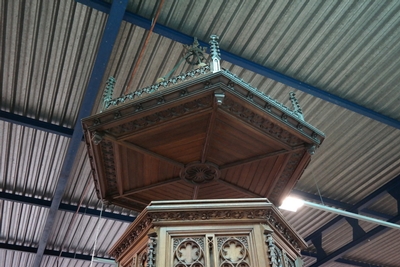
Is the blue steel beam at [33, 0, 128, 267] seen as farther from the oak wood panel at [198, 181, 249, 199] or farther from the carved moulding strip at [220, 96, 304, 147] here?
the oak wood panel at [198, 181, 249, 199]

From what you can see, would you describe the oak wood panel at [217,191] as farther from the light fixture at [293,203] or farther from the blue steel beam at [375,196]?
the blue steel beam at [375,196]

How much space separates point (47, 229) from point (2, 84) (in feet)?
16.5

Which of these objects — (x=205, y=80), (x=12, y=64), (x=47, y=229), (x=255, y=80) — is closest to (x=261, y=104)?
(x=205, y=80)

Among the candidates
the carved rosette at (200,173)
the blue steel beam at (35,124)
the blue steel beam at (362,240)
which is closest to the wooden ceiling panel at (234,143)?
the carved rosette at (200,173)

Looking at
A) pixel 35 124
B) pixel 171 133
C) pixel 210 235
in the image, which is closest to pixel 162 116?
pixel 171 133

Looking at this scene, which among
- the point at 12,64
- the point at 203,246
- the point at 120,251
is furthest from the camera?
the point at 12,64

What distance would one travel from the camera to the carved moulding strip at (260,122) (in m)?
4.72

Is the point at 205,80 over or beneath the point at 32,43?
beneath

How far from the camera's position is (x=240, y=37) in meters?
7.27

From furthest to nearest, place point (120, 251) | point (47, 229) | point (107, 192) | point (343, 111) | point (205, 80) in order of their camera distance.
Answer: point (47, 229) < point (343, 111) < point (107, 192) < point (205, 80) < point (120, 251)

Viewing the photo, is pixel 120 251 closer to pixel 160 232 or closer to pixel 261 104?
pixel 160 232

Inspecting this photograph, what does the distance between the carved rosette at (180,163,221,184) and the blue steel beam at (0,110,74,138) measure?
411 cm

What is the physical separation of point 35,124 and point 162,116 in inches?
195

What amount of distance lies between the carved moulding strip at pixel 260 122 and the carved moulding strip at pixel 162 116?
26 cm
